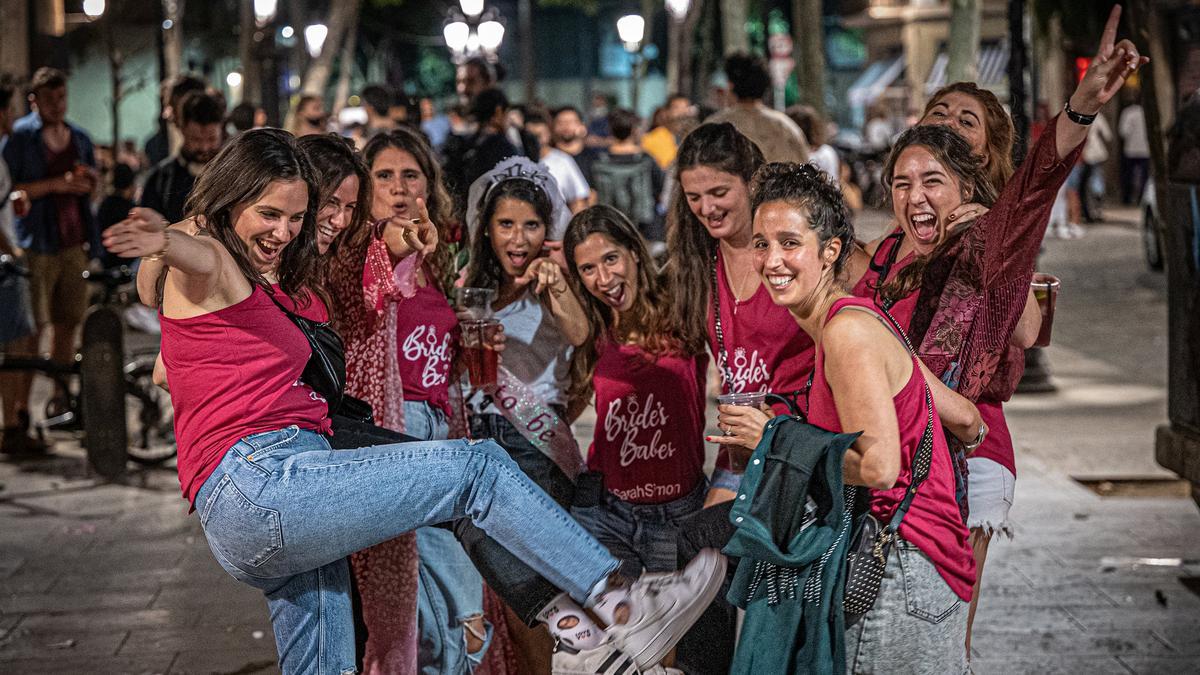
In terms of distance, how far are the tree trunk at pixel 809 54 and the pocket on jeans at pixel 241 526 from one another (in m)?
19.3

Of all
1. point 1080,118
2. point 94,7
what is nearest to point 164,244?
point 1080,118

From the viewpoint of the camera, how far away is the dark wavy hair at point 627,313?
15.8 feet

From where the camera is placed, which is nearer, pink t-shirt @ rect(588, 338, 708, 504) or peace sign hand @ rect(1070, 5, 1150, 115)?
peace sign hand @ rect(1070, 5, 1150, 115)

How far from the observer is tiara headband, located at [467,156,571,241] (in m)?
5.23

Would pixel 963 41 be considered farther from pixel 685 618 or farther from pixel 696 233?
pixel 685 618

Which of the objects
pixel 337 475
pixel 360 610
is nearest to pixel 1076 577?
pixel 360 610

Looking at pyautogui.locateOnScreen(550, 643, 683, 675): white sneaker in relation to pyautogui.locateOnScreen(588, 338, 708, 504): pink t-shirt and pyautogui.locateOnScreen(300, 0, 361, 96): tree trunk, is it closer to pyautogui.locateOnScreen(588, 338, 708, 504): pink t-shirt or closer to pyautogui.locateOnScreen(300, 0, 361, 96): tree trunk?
pyautogui.locateOnScreen(588, 338, 708, 504): pink t-shirt

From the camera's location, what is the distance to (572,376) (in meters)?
5.11

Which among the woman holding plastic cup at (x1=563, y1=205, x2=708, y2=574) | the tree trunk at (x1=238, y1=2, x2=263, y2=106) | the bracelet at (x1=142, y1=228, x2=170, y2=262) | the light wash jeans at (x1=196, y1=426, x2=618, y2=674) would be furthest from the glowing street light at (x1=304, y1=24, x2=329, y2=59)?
the bracelet at (x1=142, y1=228, x2=170, y2=262)

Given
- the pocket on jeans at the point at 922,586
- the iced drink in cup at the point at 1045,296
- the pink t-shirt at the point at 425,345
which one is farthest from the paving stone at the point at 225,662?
the iced drink in cup at the point at 1045,296

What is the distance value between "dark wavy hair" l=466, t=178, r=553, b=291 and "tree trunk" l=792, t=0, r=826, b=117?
17572mm

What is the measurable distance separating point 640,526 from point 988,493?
1078 mm

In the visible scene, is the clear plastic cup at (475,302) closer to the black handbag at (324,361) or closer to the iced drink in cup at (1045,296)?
the black handbag at (324,361)

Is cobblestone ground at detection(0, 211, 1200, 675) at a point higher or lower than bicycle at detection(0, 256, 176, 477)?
lower
